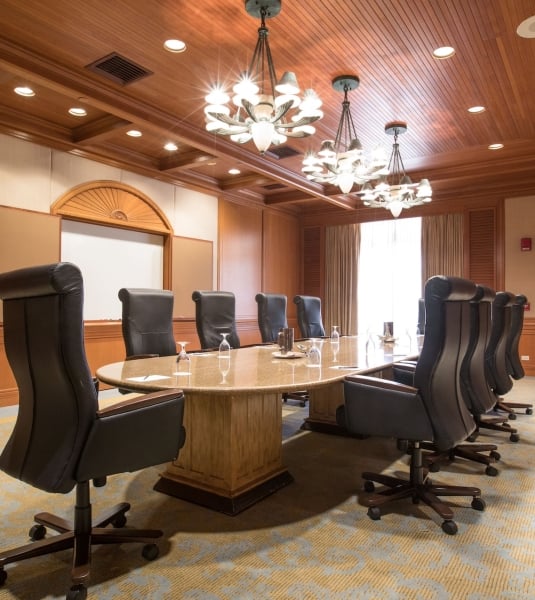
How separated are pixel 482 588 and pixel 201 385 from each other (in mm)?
1324

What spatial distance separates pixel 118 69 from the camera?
12.8 ft

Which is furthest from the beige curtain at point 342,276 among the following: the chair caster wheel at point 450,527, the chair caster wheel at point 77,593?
the chair caster wheel at point 77,593

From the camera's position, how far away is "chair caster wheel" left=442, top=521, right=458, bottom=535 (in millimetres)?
2104

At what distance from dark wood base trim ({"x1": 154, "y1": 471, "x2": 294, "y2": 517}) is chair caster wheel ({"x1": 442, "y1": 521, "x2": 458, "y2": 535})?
89 cm

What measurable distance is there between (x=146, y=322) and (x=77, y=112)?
254cm

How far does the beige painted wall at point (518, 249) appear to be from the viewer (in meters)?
6.92

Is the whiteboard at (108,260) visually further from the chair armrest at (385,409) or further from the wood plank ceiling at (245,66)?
the chair armrest at (385,409)

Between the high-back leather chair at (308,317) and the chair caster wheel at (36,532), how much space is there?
11.8 ft

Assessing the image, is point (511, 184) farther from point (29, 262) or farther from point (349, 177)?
point (29, 262)

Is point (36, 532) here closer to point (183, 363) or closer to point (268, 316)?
point (183, 363)

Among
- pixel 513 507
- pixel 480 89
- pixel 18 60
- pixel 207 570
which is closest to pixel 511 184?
pixel 480 89

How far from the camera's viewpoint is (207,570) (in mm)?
1810

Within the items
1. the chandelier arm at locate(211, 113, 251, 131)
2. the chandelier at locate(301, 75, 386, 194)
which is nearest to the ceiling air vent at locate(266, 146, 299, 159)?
the chandelier at locate(301, 75, 386, 194)

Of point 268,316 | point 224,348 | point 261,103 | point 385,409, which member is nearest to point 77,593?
point 385,409
